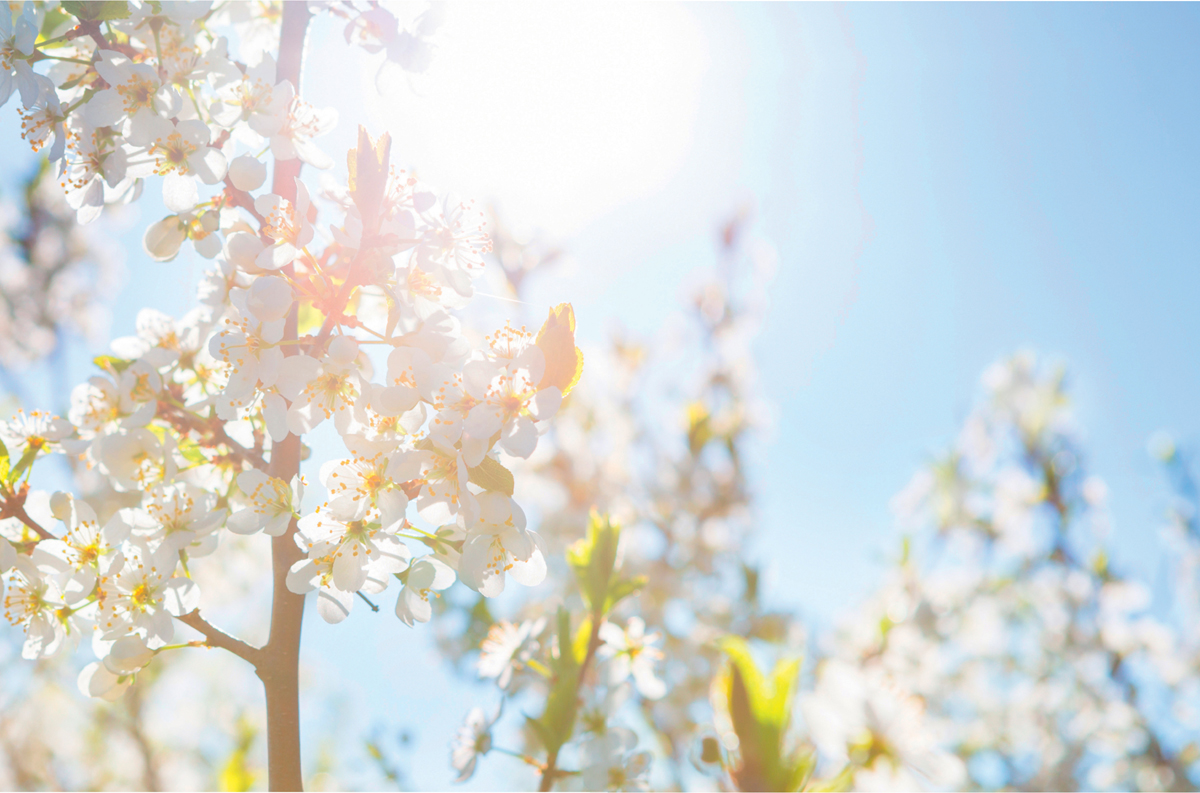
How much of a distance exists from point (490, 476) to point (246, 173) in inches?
23.3

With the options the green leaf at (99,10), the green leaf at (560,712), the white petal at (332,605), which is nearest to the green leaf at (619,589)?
the green leaf at (560,712)

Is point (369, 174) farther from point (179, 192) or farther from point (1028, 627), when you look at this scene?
point (1028, 627)

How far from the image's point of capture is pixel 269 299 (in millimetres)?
826

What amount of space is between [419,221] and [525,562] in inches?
19.5

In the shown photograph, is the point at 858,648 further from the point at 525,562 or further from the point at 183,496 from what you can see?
the point at 183,496

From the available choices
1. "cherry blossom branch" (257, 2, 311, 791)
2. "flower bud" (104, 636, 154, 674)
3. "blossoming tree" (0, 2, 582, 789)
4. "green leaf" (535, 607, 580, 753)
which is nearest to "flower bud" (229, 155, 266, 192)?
"blossoming tree" (0, 2, 582, 789)

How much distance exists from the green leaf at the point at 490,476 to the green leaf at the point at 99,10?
85 cm

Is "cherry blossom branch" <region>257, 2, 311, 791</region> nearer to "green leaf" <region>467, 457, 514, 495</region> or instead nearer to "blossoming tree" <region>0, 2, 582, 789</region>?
"blossoming tree" <region>0, 2, 582, 789</region>

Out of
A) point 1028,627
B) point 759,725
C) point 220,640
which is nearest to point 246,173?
point 220,640

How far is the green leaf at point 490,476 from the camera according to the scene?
2.61 feet

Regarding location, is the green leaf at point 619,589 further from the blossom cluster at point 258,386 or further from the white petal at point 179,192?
the white petal at point 179,192

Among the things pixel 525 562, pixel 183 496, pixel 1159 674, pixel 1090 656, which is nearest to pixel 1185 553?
pixel 1159 674

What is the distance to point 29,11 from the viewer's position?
1.01 metres

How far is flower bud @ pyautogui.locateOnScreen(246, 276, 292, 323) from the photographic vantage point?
32.4 inches
